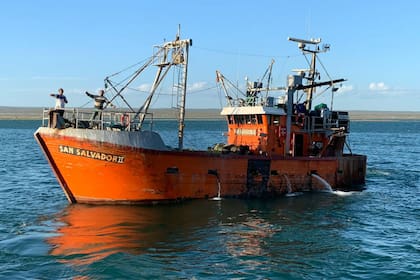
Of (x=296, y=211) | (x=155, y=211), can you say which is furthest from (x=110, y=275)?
(x=296, y=211)

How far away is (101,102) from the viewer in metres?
18.0

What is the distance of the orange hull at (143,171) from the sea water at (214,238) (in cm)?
54

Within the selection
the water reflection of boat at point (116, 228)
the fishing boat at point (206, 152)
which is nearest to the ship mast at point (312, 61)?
the fishing boat at point (206, 152)

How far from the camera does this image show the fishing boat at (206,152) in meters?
17.7

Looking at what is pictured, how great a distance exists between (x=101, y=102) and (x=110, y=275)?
831cm

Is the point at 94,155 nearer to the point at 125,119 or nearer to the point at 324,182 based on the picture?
the point at 125,119

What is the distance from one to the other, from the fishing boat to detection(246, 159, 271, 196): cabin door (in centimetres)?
4

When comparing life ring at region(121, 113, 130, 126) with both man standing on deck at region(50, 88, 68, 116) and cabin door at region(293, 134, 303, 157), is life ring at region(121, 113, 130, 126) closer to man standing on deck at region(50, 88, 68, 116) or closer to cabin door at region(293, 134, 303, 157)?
man standing on deck at region(50, 88, 68, 116)

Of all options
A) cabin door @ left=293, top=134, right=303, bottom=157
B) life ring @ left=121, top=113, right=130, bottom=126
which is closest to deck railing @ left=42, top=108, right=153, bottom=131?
life ring @ left=121, top=113, right=130, bottom=126

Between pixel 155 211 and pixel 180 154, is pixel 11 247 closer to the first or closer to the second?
pixel 155 211

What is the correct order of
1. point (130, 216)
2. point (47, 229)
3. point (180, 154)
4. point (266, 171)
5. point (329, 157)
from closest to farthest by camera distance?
point (47, 229)
point (130, 216)
point (180, 154)
point (266, 171)
point (329, 157)

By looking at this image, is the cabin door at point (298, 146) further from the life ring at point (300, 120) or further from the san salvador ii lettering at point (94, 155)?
the san salvador ii lettering at point (94, 155)

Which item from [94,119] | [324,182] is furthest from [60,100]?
[324,182]

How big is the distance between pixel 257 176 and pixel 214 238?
21.1 feet
